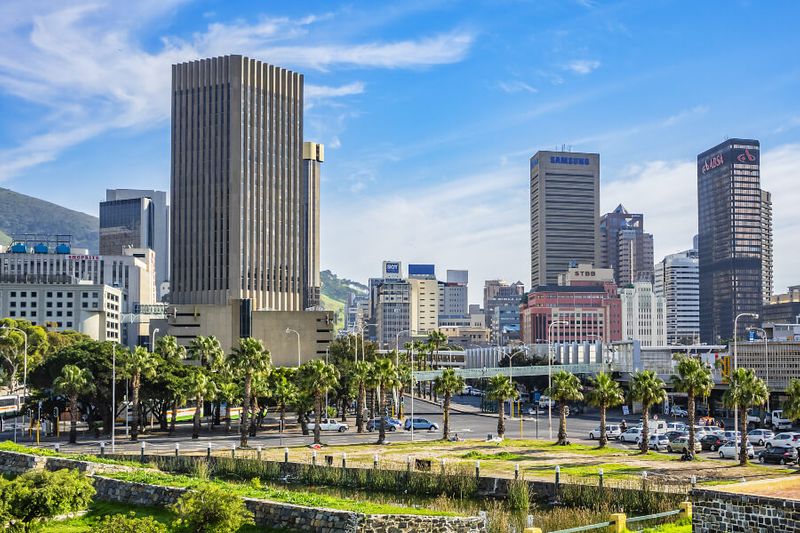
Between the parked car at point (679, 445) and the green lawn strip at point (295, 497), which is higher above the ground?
the green lawn strip at point (295, 497)

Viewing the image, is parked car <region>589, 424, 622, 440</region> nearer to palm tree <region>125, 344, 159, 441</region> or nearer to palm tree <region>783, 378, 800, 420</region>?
palm tree <region>783, 378, 800, 420</region>

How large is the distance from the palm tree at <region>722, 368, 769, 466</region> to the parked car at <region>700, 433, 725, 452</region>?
38.2 feet

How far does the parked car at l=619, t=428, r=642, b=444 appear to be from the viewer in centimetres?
8850

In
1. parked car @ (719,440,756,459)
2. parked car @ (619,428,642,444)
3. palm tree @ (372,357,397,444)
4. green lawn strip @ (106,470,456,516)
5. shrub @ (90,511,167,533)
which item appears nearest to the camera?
shrub @ (90,511,167,533)

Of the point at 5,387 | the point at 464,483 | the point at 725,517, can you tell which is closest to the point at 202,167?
the point at 5,387

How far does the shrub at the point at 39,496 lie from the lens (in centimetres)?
3856

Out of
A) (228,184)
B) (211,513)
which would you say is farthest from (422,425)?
(228,184)

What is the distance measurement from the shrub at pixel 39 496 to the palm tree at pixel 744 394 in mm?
47032

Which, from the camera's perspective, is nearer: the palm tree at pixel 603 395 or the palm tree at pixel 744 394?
the palm tree at pixel 744 394

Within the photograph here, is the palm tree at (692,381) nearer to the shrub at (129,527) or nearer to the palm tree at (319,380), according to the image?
the palm tree at (319,380)

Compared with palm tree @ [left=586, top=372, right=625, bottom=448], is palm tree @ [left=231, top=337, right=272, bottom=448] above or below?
above

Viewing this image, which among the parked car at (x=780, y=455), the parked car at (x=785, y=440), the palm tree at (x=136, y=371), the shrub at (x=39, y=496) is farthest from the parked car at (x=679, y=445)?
the shrub at (x=39, y=496)

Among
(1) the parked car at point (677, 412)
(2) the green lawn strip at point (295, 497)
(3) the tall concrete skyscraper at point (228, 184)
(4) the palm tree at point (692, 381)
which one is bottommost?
(1) the parked car at point (677, 412)

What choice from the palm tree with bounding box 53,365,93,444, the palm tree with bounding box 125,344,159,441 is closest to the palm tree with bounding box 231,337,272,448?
the palm tree with bounding box 125,344,159,441
